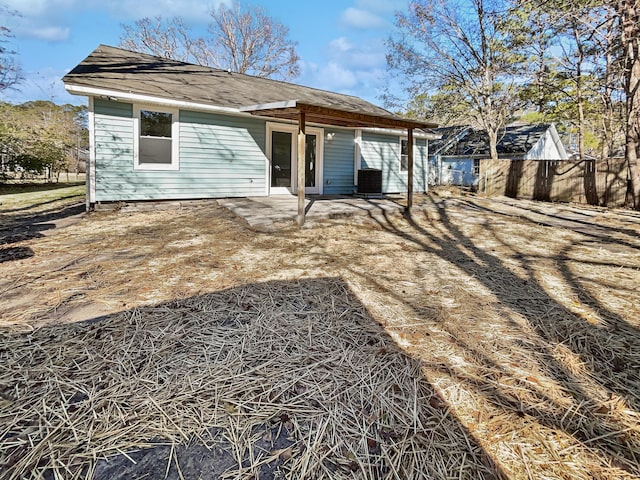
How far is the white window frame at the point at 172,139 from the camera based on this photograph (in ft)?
24.2

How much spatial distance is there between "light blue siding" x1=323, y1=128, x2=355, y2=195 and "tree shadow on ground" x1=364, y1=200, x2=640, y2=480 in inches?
290

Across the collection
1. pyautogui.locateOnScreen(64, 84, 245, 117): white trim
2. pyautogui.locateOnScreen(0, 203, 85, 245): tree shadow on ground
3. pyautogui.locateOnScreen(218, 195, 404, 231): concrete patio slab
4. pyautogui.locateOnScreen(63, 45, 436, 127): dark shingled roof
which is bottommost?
pyautogui.locateOnScreen(0, 203, 85, 245): tree shadow on ground

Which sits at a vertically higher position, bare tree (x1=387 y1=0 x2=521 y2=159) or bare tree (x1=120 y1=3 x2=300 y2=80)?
bare tree (x1=120 y1=3 x2=300 y2=80)

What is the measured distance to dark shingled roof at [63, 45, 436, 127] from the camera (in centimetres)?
698

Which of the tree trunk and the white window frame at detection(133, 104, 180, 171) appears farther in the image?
the tree trunk

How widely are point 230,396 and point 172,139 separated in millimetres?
7369

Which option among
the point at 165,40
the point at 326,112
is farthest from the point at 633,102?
the point at 165,40

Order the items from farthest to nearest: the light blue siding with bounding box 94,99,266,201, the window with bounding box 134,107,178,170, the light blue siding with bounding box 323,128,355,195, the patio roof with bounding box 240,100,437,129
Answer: the light blue siding with bounding box 323,128,355,195
the window with bounding box 134,107,178,170
the light blue siding with bounding box 94,99,266,201
the patio roof with bounding box 240,100,437,129

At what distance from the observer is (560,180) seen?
12062 millimetres

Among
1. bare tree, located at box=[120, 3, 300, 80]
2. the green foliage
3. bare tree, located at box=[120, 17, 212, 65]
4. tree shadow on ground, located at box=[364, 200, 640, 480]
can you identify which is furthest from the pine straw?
bare tree, located at box=[120, 17, 212, 65]

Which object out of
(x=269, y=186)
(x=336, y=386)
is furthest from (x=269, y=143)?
(x=336, y=386)

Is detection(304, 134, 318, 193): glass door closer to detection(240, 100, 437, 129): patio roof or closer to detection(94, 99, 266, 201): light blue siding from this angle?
detection(94, 99, 266, 201): light blue siding

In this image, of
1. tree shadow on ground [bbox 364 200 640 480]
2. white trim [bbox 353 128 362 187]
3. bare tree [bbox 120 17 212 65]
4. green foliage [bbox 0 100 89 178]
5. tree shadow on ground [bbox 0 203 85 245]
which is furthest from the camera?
bare tree [bbox 120 17 212 65]

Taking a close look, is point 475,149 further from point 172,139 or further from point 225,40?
point 172,139
